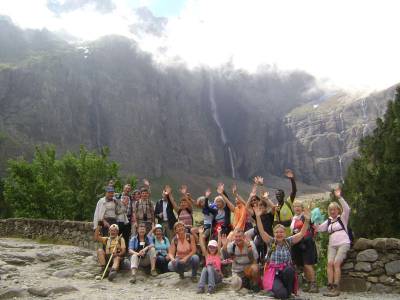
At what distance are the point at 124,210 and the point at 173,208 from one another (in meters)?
1.53

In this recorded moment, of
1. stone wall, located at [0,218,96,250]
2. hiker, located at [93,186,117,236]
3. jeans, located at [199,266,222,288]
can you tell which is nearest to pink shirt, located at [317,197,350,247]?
jeans, located at [199,266,222,288]

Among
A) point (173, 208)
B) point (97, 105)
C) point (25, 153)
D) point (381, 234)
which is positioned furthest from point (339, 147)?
point (173, 208)

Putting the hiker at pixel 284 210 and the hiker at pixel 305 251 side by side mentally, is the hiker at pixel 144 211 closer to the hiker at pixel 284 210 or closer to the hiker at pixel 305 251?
the hiker at pixel 284 210

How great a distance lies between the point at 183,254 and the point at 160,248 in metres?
1.13

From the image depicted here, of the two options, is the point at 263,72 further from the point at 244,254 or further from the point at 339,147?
the point at 244,254

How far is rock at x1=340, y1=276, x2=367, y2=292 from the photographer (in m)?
11.1

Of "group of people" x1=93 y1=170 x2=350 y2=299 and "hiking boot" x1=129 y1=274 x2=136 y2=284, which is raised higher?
"group of people" x1=93 y1=170 x2=350 y2=299

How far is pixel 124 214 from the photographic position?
47.2ft

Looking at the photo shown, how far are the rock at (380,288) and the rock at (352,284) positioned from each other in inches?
7.2

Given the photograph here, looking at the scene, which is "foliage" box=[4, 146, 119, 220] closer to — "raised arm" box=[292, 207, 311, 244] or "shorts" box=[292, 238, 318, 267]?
"shorts" box=[292, 238, 318, 267]

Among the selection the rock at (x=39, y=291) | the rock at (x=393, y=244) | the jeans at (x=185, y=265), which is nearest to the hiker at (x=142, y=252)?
the jeans at (x=185, y=265)

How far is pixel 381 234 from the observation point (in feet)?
65.6

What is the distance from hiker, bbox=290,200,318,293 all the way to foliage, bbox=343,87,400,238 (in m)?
9.57

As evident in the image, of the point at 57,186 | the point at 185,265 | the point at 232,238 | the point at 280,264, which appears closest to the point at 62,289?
the point at 185,265
